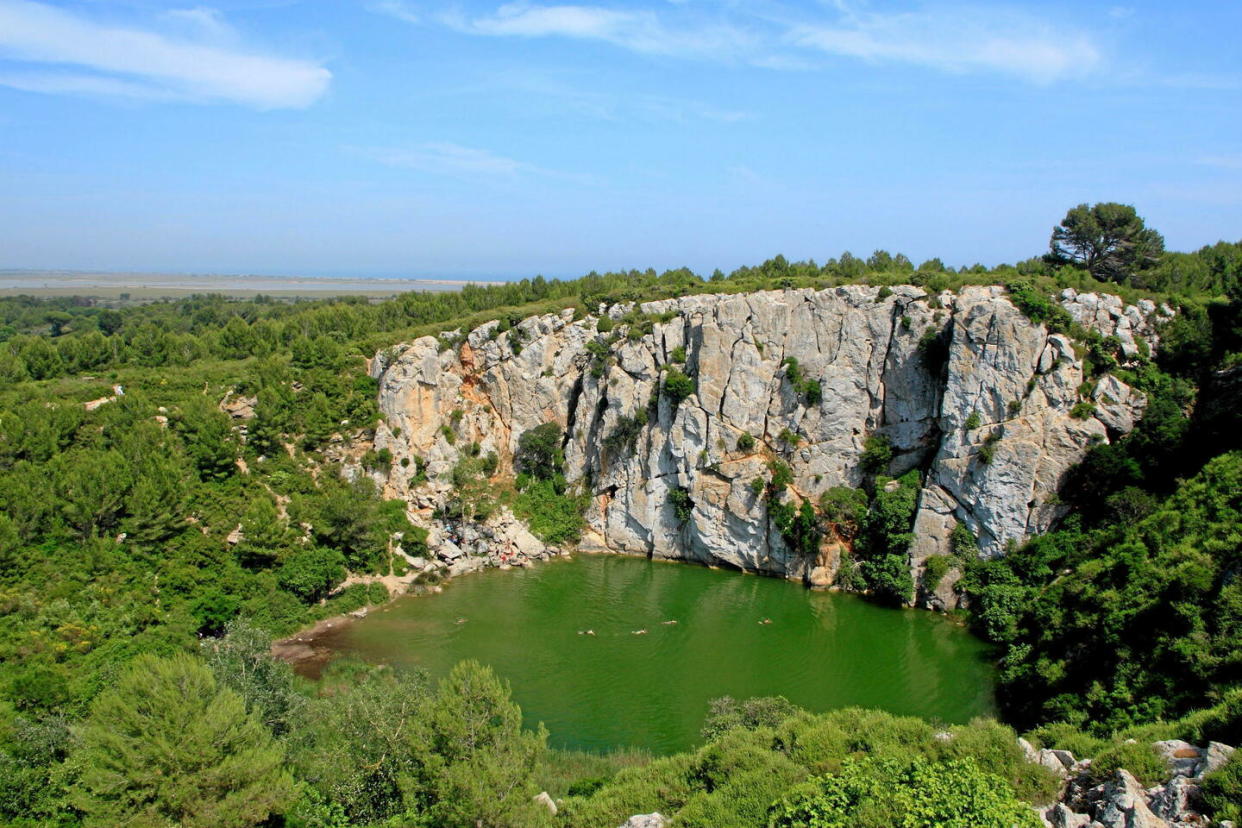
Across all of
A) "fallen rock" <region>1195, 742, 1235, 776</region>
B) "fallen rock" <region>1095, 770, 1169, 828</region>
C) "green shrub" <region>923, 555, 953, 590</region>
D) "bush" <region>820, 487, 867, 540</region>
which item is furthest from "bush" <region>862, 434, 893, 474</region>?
"fallen rock" <region>1095, 770, 1169, 828</region>

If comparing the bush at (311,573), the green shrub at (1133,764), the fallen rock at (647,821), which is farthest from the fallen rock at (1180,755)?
the bush at (311,573)

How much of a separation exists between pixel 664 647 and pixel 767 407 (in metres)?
13.7

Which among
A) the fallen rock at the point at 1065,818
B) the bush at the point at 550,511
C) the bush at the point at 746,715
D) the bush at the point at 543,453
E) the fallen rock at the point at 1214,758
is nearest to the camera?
the fallen rock at the point at 1065,818

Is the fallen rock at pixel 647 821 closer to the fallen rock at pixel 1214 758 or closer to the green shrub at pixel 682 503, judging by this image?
the fallen rock at pixel 1214 758

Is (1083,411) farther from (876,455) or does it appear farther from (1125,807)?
(1125,807)

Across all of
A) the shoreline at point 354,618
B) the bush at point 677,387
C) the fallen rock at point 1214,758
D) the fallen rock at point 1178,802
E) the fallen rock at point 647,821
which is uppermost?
the bush at point 677,387

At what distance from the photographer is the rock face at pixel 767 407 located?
31.0m

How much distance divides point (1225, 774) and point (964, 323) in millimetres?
23970

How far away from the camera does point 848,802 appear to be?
1177 centimetres

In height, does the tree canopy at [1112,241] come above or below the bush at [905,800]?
above

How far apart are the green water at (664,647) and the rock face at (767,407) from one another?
3.28 m

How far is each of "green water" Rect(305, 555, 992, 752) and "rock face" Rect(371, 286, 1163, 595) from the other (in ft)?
10.8

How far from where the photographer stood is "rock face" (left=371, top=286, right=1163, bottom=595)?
31.0 m

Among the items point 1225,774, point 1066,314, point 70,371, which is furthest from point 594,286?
point 1225,774
